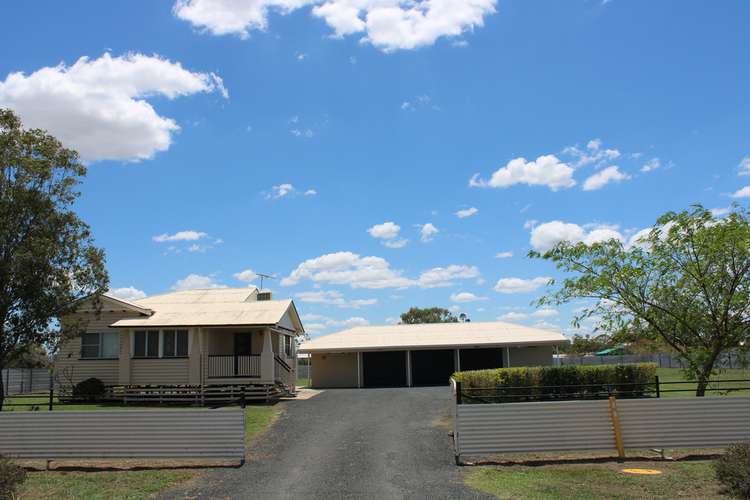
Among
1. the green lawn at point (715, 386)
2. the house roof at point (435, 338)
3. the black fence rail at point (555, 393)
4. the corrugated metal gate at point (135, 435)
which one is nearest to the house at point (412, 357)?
the house roof at point (435, 338)

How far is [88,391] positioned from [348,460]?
16021 mm

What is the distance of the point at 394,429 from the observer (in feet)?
51.7

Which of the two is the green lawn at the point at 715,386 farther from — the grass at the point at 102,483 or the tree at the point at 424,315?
the tree at the point at 424,315

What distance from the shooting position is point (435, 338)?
35.6m

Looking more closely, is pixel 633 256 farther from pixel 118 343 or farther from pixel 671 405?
pixel 118 343

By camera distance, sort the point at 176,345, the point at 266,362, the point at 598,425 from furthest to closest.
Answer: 1. the point at 176,345
2. the point at 266,362
3. the point at 598,425

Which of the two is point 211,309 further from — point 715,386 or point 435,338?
point 715,386

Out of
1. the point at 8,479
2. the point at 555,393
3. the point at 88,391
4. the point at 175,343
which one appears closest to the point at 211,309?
the point at 175,343

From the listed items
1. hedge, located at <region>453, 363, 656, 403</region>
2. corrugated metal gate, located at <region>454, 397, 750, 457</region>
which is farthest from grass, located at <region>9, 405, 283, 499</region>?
hedge, located at <region>453, 363, 656, 403</region>

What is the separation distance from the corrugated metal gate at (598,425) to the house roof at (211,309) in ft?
42.9

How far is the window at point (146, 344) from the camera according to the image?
24250mm

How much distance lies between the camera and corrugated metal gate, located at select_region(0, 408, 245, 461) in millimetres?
11469

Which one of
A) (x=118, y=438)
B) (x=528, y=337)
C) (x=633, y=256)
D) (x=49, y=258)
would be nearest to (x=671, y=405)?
(x=633, y=256)

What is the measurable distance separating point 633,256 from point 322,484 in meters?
8.29
